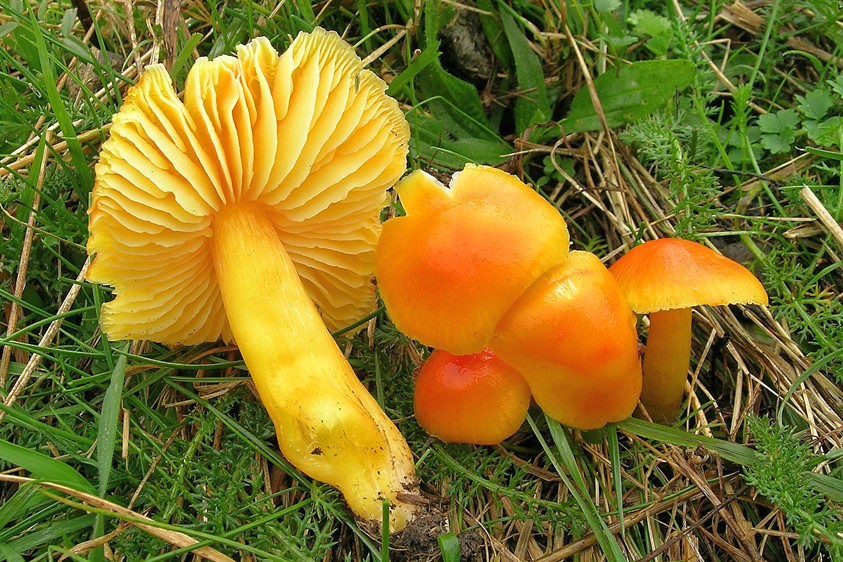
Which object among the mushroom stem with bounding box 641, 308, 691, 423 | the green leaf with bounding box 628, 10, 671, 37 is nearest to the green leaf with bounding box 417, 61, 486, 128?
the green leaf with bounding box 628, 10, 671, 37

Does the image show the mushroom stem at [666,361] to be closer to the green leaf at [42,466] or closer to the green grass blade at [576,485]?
the green grass blade at [576,485]

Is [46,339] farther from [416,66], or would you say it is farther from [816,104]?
[816,104]

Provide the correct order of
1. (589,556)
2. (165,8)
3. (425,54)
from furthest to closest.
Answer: (425,54), (165,8), (589,556)

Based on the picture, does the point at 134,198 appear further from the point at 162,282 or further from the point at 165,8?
the point at 165,8

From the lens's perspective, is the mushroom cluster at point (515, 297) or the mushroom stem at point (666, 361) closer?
the mushroom cluster at point (515, 297)

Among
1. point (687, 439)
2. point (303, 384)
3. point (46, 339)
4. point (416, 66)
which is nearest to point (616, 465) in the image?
point (687, 439)

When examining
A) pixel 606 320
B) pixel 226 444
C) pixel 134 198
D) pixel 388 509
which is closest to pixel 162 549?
pixel 226 444

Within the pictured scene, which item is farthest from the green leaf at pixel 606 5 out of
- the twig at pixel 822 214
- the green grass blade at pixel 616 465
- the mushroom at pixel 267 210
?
the green grass blade at pixel 616 465
